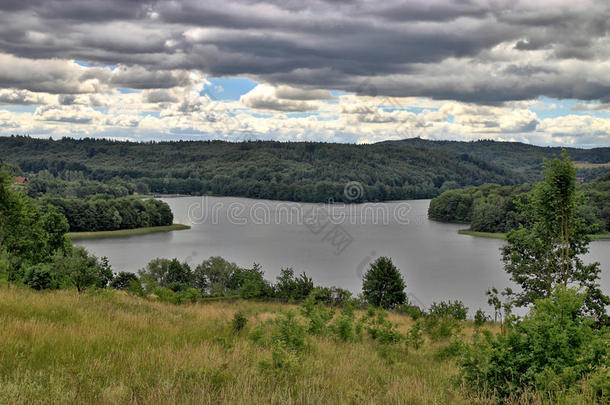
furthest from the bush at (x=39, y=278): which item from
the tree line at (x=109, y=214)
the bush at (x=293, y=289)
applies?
the tree line at (x=109, y=214)

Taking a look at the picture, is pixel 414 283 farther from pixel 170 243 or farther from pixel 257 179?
pixel 257 179

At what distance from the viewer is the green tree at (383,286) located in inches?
1393

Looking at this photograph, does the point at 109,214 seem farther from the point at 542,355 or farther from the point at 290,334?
the point at 542,355

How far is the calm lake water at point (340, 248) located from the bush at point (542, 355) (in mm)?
34167

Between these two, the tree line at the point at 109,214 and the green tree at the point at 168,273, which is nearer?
the green tree at the point at 168,273

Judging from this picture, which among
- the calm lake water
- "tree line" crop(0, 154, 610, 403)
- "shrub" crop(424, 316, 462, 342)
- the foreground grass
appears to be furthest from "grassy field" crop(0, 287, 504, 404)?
the foreground grass

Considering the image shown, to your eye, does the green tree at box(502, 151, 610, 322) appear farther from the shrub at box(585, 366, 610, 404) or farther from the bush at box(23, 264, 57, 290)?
the bush at box(23, 264, 57, 290)

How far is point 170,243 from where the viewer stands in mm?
72250

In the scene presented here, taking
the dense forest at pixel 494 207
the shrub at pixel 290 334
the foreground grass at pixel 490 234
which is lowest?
the foreground grass at pixel 490 234

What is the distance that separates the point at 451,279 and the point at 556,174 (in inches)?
1235

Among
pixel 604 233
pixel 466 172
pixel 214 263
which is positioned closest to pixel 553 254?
pixel 214 263

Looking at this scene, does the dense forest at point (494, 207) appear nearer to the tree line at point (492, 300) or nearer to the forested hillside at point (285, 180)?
the forested hillside at point (285, 180)

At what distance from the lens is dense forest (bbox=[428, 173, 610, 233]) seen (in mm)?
83312

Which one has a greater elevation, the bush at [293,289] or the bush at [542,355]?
the bush at [542,355]
